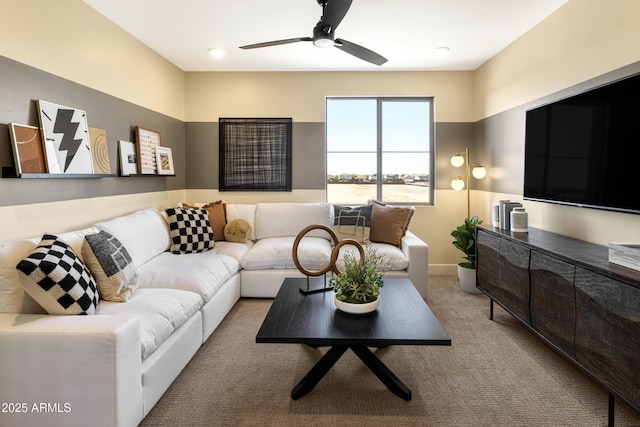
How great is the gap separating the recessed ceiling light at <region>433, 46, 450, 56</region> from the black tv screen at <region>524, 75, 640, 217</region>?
123 cm

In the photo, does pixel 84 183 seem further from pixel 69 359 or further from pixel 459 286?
pixel 459 286

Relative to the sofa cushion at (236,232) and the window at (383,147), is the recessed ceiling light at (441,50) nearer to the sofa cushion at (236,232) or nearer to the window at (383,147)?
the window at (383,147)

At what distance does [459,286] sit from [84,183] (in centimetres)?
387

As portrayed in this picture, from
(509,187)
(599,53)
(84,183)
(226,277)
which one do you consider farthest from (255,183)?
(599,53)

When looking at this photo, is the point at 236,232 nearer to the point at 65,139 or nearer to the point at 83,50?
the point at 65,139

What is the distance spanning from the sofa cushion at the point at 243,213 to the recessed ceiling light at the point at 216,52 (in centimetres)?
172

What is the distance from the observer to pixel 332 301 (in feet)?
7.70

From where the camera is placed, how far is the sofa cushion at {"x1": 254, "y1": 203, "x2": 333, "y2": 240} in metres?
4.38

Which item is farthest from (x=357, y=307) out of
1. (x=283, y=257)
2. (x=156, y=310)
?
(x=283, y=257)

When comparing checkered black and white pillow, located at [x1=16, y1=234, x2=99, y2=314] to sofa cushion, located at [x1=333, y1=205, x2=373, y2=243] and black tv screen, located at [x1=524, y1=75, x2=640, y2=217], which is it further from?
black tv screen, located at [x1=524, y1=75, x2=640, y2=217]

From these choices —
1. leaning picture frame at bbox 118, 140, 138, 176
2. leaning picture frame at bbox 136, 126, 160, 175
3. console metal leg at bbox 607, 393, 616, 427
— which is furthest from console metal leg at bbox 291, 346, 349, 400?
leaning picture frame at bbox 136, 126, 160, 175

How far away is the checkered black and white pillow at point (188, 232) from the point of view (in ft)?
11.8

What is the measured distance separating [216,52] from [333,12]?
210cm

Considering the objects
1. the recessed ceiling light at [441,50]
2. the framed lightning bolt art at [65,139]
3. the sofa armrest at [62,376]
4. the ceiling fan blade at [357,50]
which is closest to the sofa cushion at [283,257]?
the framed lightning bolt art at [65,139]
